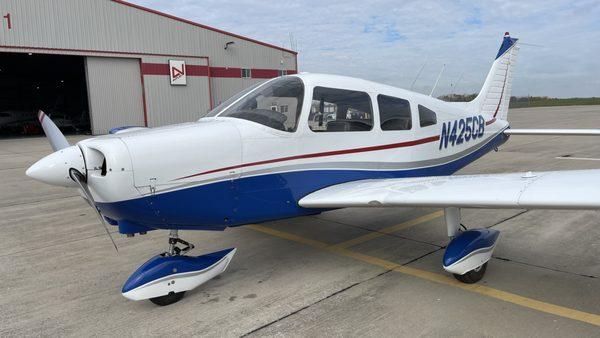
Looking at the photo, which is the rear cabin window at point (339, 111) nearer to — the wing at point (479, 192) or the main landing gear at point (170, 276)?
the wing at point (479, 192)

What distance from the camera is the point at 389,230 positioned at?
5.68 meters

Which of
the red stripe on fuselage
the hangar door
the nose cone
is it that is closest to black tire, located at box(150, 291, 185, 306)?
the red stripe on fuselage

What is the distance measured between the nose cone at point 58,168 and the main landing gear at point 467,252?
10.5 feet

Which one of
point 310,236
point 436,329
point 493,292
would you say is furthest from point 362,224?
point 436,329

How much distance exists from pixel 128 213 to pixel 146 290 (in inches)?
26.2

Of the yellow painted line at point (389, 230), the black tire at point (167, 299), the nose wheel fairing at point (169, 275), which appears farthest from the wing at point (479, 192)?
the black tire at point (167, 299)

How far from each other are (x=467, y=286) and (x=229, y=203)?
7.46ft

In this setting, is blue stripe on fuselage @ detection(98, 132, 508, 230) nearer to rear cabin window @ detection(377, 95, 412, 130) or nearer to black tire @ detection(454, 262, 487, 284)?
rear cabin window @ detection(377, 95, 412, 130)

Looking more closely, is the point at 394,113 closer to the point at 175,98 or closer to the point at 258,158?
the point at 258,158

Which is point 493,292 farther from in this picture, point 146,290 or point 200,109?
point 200,109

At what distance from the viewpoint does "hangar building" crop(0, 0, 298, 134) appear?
2159 cm

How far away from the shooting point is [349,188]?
4.38 meters

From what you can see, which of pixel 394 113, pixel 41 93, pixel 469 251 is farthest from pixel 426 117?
pixel 41 93

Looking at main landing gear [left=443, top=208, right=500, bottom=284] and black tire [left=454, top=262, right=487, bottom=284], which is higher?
main landing gear [left=443, top=208, right=500, bottom=284]
